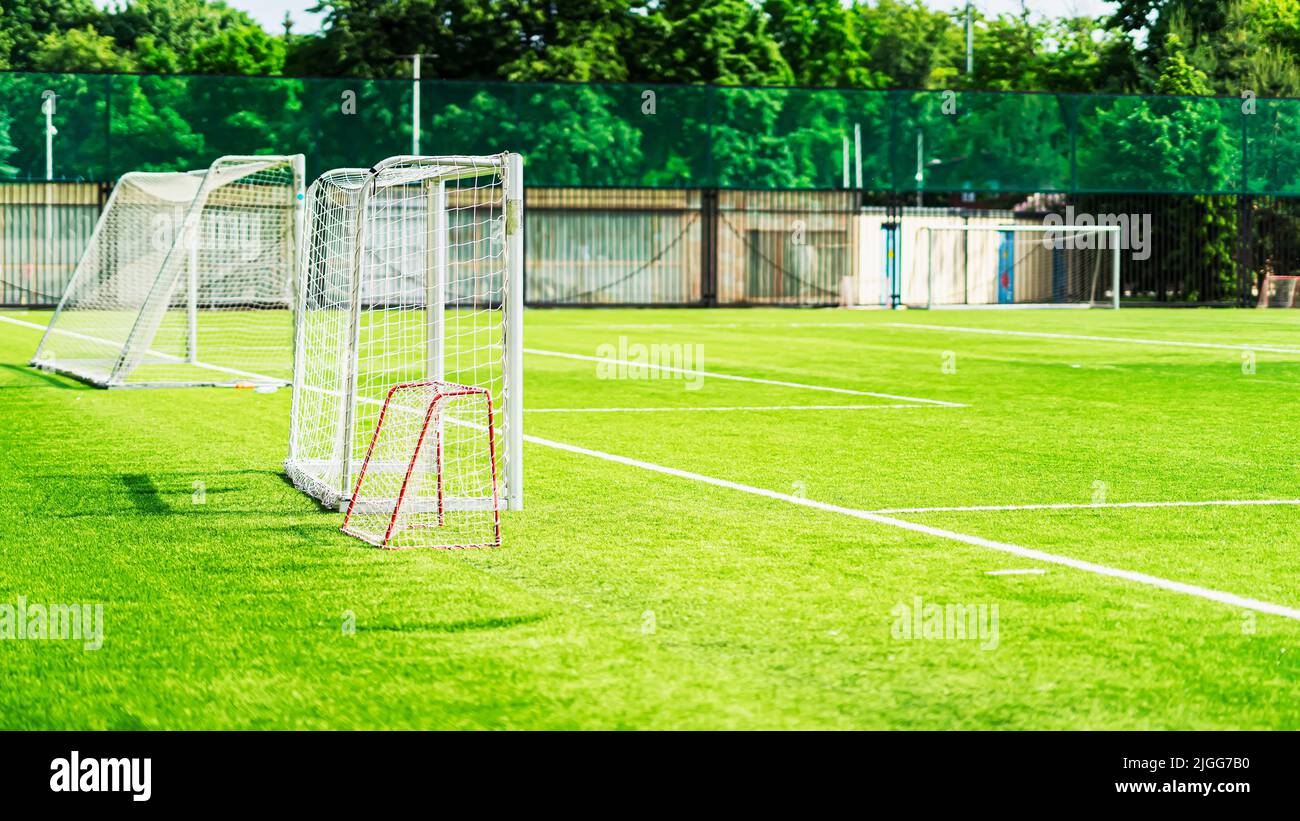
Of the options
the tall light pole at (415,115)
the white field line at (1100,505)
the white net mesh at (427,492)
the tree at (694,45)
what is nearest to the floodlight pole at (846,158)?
the tall light pole at (415,115)

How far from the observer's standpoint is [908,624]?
6137 mm

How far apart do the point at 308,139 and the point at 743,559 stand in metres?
37.3

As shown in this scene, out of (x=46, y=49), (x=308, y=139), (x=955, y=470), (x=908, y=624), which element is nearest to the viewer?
(x=908, y=624)

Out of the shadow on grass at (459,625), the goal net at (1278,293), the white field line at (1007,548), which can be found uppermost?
the goal net at (1278,293)

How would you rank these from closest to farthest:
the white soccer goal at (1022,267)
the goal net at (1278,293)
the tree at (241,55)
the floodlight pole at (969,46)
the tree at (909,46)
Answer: the goal net at (1278,293), the white soccer goal at (1022,267), the tree at (241,55), the floodlight pole at (969,46), the tree at (909,46)

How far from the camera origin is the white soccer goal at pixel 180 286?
695 inches

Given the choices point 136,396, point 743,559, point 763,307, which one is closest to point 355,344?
point 743,559

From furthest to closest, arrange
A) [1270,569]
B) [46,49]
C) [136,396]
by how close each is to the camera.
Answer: [46,49] < [136,396] < [1270,569]

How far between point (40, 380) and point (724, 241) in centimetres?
2898

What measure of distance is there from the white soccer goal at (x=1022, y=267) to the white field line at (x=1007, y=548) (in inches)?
1505

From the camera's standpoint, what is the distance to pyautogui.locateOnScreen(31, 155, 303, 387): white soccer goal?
17.7 metres

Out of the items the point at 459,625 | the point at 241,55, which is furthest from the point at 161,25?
the point at 459,625

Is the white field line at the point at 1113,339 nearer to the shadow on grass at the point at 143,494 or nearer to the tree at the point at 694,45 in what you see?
the shadow on grass at the point at 143,494
